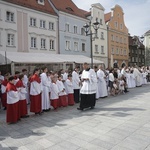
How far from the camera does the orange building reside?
39.3 meters

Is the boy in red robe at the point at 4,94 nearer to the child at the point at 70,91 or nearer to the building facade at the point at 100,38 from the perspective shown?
the child at the point at 70,91

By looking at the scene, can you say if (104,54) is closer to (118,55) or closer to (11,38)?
(118,55)

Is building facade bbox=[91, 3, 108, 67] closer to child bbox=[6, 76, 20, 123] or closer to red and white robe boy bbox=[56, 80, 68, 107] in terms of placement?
red and white robe boy bbox=[56, 80, 68, 107]

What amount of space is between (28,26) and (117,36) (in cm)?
2247

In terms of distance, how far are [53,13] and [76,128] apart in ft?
78.8

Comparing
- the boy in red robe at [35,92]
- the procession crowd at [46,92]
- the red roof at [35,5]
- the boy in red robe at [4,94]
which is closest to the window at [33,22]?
the red roof at [35,5]

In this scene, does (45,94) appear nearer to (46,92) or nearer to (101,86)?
(46,92)

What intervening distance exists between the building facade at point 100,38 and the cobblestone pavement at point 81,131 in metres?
28.4

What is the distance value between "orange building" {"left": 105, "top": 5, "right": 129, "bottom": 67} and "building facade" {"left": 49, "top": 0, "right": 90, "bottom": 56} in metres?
7.57

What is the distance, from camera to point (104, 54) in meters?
37.6

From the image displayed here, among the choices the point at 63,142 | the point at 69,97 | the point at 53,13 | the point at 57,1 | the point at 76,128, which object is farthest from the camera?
the point at 57,1

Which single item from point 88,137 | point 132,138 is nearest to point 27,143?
point 88,137

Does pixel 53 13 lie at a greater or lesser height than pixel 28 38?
greater

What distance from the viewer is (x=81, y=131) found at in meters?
5.53
